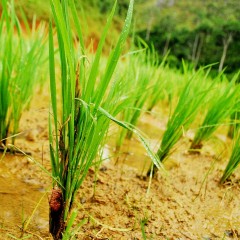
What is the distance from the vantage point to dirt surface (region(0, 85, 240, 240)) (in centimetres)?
81

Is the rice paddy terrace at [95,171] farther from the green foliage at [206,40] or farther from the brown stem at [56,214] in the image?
the green foliage at [206,40]

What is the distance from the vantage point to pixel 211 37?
101ft

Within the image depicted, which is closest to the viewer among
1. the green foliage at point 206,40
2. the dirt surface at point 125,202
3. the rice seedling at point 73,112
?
the rice seedling at point 73,112

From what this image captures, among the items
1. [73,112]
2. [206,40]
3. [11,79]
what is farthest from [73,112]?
[206,40]

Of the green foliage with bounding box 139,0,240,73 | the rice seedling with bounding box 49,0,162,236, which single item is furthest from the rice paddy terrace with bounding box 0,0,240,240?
the green foliage with bounding box 139,0,240,73

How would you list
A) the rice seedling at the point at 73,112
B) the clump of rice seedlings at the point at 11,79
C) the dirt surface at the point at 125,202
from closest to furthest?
the rice seedling at the point at 73,112 < the dirt surface at the point at 125,202 < the clump of rice seedlings at the point at 11,79

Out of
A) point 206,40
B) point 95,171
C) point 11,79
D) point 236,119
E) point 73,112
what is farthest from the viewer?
point 206,40

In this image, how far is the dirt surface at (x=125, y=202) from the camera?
0.81 metres

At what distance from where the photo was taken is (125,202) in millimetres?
990

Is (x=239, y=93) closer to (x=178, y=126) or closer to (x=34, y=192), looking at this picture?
(x=178, y=126)

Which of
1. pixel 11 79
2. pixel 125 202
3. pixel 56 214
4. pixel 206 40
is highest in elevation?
pixel 11 79

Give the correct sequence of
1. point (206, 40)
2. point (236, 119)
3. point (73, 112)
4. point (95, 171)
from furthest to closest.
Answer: point (206, 40)
point (236, 119)
point (95, 171)
point (73, 112)

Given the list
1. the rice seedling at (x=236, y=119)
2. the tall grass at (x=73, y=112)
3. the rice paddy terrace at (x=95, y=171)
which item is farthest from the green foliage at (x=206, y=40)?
the tall grass at (x=73, y=112)

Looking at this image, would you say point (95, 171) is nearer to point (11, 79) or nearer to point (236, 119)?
point (11, 79)
